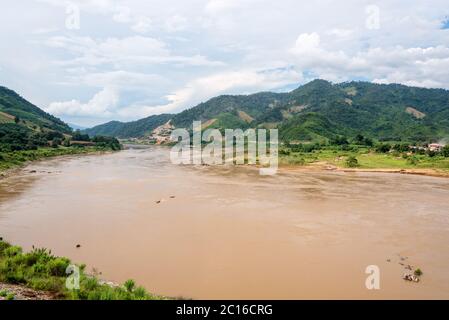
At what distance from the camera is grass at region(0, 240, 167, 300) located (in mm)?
9188

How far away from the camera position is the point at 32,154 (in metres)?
59.7

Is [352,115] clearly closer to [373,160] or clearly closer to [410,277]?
[373,160]

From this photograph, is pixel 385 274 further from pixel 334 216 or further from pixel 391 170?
pixel 391 170

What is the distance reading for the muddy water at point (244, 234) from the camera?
12516mm

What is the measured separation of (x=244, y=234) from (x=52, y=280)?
994 cm

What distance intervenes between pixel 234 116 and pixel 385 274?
162530 millimetres

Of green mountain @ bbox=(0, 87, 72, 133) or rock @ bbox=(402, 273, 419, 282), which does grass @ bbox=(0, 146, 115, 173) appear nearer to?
green mountain @ bbox=(0, 87, 72, 133)

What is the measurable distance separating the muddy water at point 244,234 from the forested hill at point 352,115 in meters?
70.1

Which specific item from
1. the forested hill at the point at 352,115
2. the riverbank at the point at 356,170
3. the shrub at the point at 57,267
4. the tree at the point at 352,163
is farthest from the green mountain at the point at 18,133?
the forested hill at the point at 352,115

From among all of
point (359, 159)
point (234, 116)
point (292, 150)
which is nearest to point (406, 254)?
point (359, 159)

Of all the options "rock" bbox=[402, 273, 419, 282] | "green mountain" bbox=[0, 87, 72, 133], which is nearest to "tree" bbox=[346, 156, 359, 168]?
"rock" bbox=[402, 273, 419, 282]

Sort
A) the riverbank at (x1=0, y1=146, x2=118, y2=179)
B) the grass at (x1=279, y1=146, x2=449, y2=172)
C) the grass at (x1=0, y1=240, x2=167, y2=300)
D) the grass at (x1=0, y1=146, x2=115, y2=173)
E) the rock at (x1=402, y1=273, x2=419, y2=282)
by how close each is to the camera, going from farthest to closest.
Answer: the grass at (x1=279, y1=146, x2=449, y2=172) < the grass at (x1=0, y1=146, x2=115, y2=173) < the riverbank at (x1=0, y1=146, x2=118, y2=179) < the rock at (x1=402, y1=273, x2=419, y2=282) < the grass at (x1=0, y1=240, x2=167, y2=300)

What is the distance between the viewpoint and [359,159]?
54.5 metres

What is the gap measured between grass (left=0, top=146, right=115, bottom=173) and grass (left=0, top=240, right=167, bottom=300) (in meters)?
35.8
